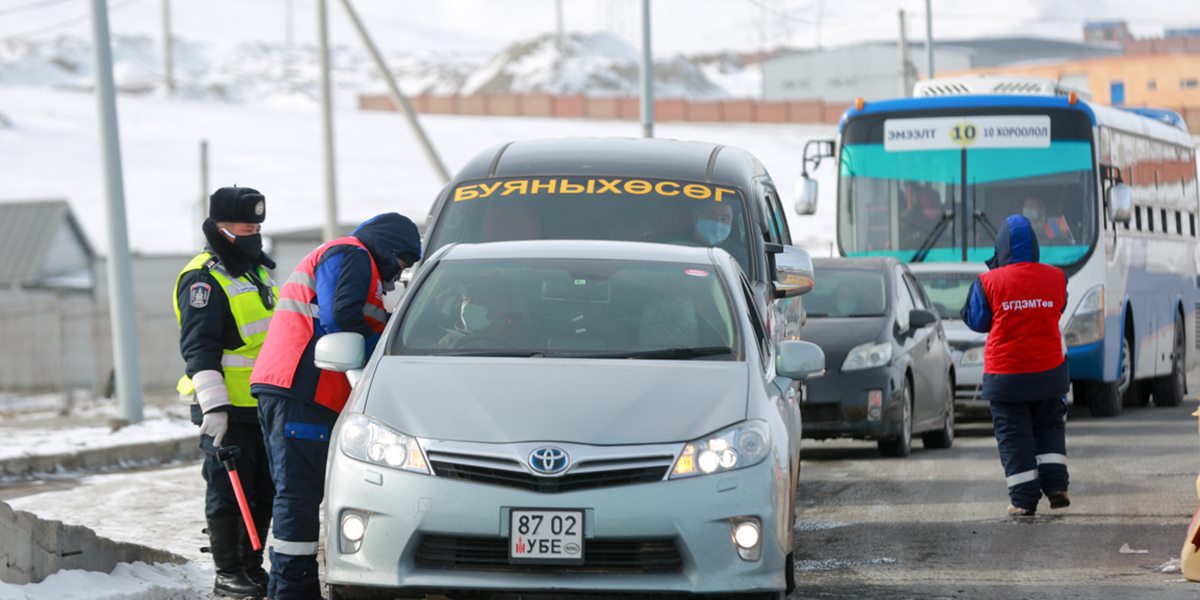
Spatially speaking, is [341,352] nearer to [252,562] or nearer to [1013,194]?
[252,562]

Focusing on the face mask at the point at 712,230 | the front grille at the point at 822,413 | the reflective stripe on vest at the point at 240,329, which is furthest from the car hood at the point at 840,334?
the reflective stripe on vest at the point at 240,329

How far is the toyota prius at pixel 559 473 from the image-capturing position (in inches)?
244

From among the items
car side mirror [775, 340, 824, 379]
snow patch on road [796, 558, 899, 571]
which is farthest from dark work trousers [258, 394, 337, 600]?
snow patch on road [796, 558, 899, 571]

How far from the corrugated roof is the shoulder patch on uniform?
116ft

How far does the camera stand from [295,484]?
23.7 ft

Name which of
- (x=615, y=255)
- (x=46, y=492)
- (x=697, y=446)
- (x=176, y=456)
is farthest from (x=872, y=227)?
(x=697, y=446)

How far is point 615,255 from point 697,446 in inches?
60.5

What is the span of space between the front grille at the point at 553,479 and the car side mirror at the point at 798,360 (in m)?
1.20

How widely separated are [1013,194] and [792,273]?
8053mm

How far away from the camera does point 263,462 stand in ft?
26.8

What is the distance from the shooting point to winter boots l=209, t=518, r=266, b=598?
26.2ft

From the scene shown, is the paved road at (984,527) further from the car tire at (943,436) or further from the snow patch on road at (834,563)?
the car tire at (943,436)

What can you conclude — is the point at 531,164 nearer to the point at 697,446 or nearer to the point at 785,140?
the point at 697,446

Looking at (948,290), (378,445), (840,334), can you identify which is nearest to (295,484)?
(378,445)
